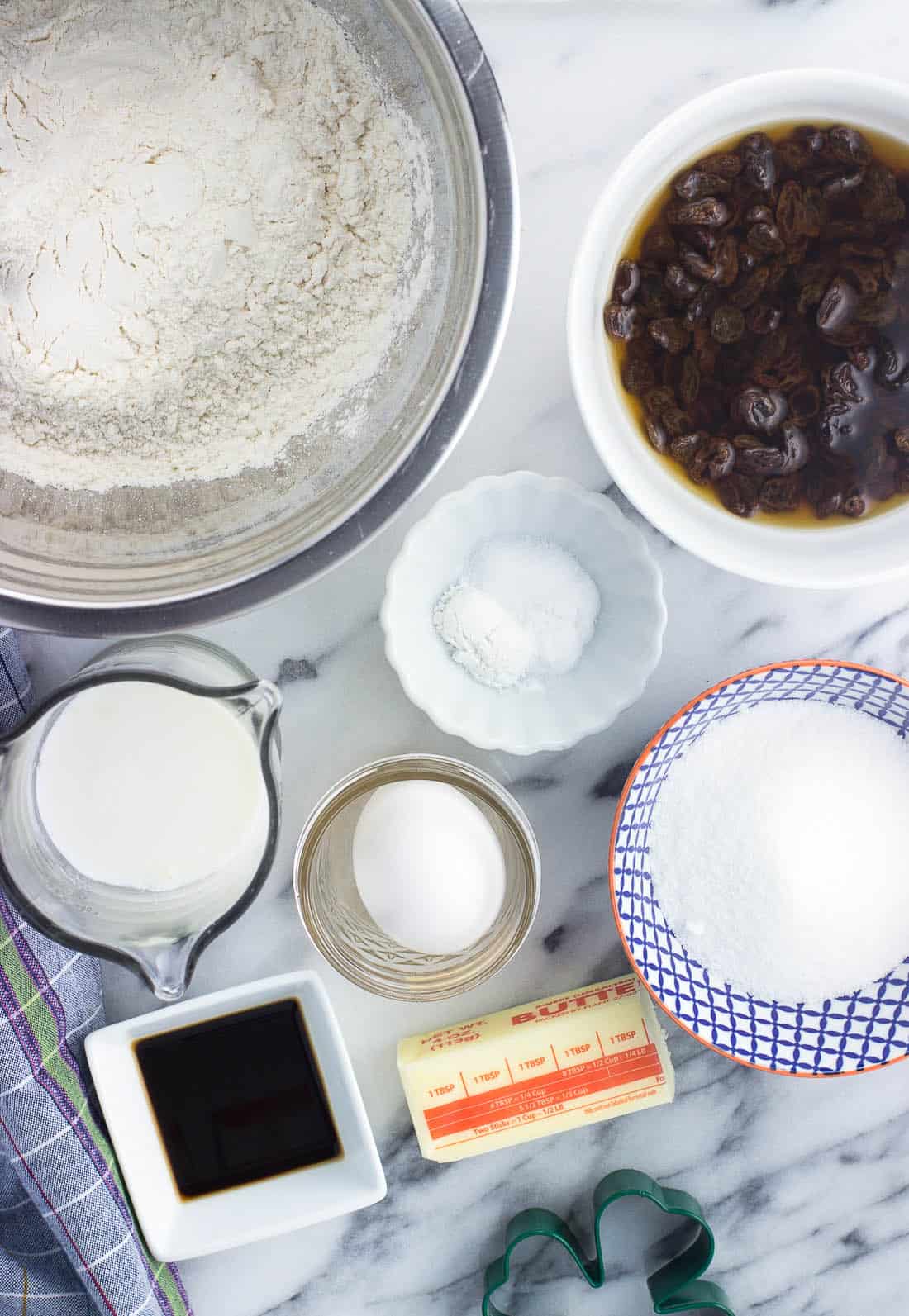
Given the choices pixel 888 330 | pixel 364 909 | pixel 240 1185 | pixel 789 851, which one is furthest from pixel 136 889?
pixel 888 330

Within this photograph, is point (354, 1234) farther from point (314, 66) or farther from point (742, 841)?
point (314, 66)

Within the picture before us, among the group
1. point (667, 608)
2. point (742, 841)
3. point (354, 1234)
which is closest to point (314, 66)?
point (667, 608)

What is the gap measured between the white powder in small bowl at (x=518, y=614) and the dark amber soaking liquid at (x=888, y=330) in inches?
5.6

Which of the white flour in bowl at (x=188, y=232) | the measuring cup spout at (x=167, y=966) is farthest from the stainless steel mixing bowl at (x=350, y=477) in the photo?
the measuring cup spout at (x=167, y=966)

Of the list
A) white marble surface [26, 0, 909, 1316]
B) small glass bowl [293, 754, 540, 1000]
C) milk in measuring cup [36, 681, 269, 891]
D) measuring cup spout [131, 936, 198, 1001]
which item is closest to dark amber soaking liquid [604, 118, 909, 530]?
white marble surface [26, 0, 909, 1316]

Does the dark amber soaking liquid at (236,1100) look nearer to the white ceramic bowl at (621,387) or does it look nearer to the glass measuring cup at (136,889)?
the glass measuring cup at (136,889)

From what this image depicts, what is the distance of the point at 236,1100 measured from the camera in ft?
3.44

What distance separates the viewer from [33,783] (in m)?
0.90

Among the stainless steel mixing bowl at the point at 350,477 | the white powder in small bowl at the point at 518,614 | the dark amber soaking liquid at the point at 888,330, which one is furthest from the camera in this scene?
the white powder in small bowl at the point at 518,614

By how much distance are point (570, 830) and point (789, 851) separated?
8.5 inches

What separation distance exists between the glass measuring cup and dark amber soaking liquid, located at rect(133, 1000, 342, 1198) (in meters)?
0.19

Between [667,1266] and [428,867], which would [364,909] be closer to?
[428,867]

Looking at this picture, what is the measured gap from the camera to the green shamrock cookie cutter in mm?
1005

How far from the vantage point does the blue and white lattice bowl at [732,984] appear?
2.91ft
